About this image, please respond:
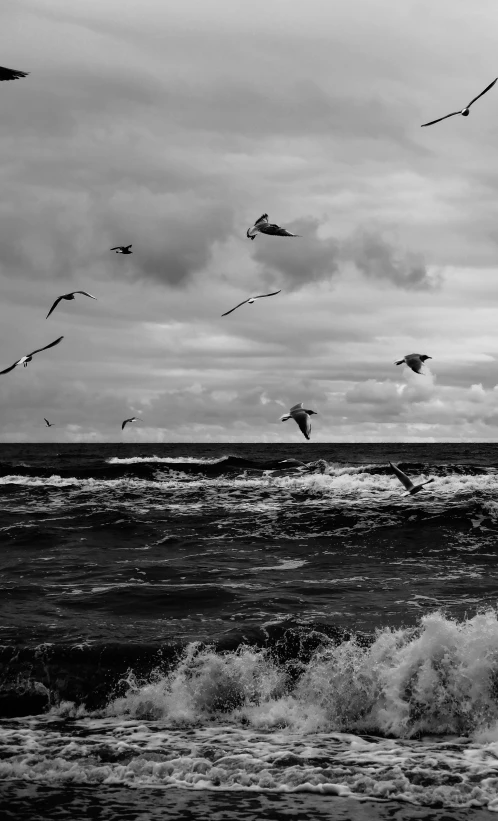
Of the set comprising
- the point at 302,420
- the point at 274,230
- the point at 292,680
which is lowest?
the point at 292,680

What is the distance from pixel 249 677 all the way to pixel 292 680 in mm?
529

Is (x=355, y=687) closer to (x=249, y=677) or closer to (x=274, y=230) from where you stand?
(x=249, y=677)

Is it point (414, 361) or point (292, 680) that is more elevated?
point (414, 361)

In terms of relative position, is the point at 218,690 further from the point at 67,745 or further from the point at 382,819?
the point at 382,819

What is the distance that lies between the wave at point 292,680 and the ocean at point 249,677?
0.08 ft

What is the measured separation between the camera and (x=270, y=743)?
8484mm

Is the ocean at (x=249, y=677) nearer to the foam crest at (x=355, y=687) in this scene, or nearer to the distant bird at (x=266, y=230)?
the foam crest at (x=355, y=687)

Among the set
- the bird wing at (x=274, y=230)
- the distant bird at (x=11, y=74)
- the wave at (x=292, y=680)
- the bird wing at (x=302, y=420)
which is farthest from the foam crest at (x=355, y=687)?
the distant bird at (x=11, y=74)

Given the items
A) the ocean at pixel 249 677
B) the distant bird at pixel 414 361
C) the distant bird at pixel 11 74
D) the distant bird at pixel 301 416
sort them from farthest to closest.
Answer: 1. the distant bird at pixel 414 361
2. the distant bird at pixel 301 416
3. the distant bird at pixel 11 74
4. the ocean at pixel 249 677


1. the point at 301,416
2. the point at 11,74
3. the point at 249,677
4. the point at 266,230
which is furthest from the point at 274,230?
the point at 249,677

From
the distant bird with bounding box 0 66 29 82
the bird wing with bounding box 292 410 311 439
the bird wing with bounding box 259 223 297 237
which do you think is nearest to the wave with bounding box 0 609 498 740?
the bird wing with bounding box 292 410 311 439

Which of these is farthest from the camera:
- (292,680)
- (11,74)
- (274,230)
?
(274,230)

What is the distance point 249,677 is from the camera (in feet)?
33.6

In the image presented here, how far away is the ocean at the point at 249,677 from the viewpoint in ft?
23.9
